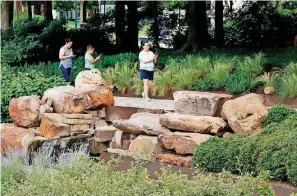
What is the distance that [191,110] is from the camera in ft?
43.3

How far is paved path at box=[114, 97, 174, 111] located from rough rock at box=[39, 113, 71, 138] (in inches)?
63.8

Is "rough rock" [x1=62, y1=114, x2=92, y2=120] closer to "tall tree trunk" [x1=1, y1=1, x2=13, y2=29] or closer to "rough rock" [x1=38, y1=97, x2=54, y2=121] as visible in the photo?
"rough rock" [x1=38, y1=97, x2=54, y2=121]

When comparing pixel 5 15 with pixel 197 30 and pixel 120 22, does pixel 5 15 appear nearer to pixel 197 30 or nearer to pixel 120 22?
pixel 120 22

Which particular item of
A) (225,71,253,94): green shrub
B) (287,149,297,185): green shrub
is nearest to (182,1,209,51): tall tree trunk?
(225,71,253,94): green shrub

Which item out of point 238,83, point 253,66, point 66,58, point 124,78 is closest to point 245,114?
point 238,83

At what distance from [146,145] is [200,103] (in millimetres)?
1261

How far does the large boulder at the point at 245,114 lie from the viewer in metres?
12.0

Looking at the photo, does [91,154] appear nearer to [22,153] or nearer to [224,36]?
[22,153]

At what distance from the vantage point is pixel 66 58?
18.6m

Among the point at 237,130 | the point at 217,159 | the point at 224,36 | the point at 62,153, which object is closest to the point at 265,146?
the point at 217,159

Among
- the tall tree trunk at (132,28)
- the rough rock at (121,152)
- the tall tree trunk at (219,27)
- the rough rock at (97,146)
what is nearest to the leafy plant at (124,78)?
the rough rock at (97,146)

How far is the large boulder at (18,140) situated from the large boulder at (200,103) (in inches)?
124

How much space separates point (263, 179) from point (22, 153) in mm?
5914

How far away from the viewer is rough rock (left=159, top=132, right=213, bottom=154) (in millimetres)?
11891
